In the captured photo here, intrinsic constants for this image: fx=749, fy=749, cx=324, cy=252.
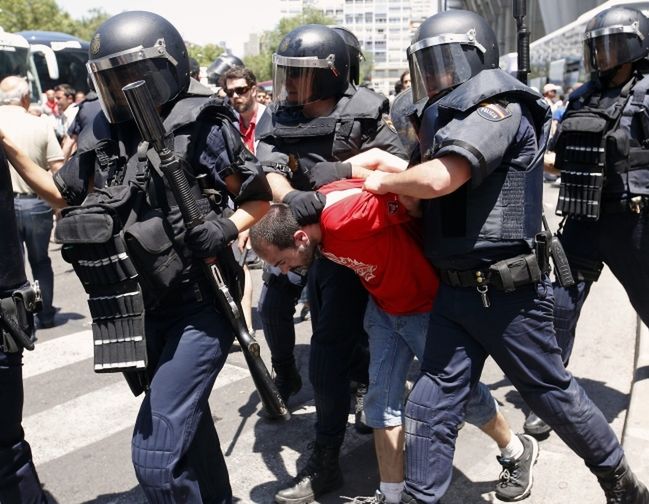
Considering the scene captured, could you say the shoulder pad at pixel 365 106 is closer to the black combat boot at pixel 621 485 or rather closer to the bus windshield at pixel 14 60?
the black combat boot at pixel 621 485

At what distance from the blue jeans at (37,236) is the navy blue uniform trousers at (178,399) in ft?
12.9

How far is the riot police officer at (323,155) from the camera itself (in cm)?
325

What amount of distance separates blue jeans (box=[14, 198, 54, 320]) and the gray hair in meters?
0.84

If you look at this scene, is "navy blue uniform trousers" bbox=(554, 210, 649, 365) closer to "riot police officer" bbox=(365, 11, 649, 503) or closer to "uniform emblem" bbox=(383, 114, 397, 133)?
"uniform emblem" bbox=(383, 114, 397, 133)

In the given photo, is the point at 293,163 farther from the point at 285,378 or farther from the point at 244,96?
the point at 244,96

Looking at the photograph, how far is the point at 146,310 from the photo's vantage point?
257 centimetres

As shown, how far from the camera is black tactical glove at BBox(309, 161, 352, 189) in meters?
3.15

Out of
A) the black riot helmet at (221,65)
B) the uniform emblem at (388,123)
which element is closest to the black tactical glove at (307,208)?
the uniform emblem at (388,123)

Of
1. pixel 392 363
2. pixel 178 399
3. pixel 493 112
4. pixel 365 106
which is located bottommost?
pixel 392 363

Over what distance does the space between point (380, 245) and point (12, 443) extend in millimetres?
1499

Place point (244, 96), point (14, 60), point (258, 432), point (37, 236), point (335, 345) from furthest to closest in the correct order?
1. point (14, 60)
2. point (37, 236)
3. point (244, 96)
4. point (258, 432)
5. point (335, 345)

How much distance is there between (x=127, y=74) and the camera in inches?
98.9

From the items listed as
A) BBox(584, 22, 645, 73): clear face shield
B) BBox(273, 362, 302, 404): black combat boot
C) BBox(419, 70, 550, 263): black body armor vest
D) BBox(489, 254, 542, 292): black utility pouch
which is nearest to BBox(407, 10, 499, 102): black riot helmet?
BBox(419, 70, 550, 263): black body armor vest

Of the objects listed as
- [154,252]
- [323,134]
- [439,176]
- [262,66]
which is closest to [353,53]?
[323,134]
